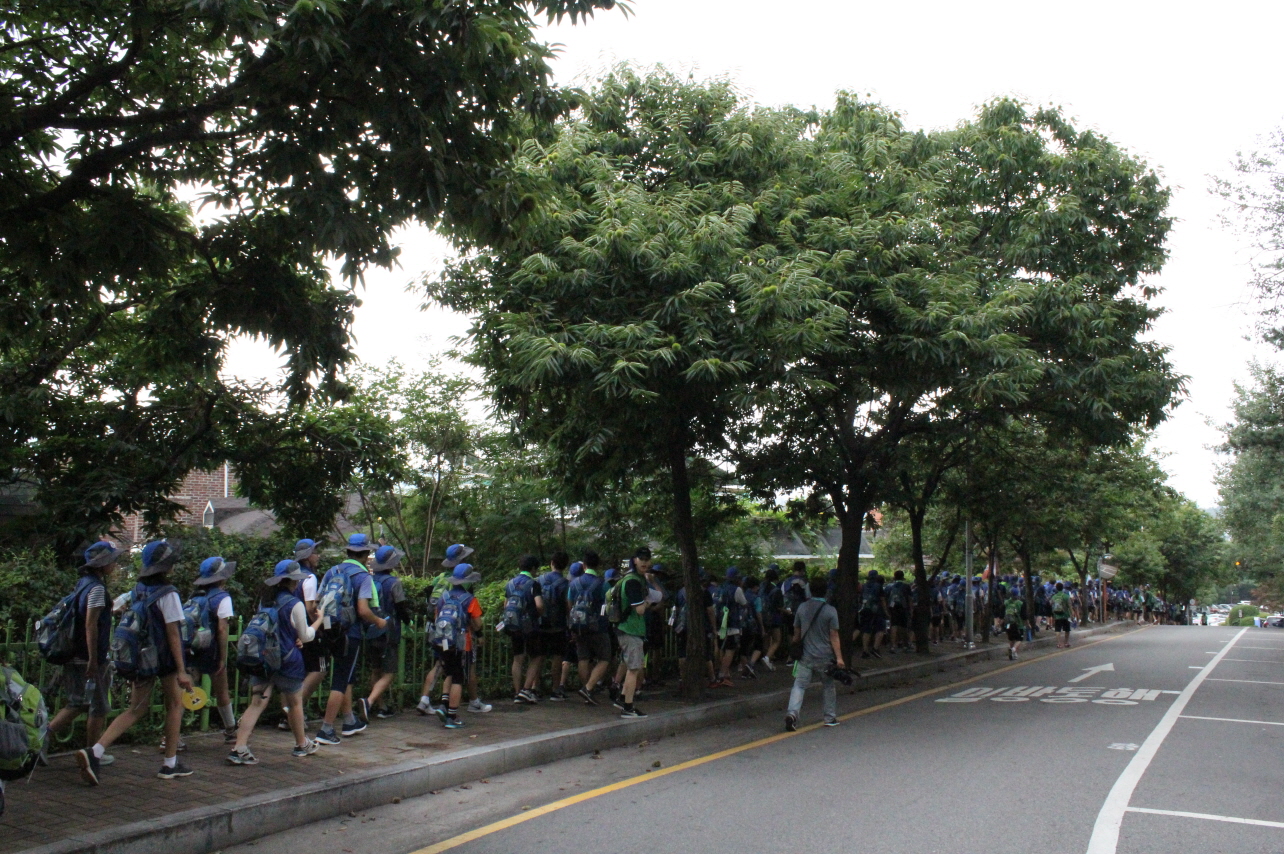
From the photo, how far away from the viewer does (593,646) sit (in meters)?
11.4

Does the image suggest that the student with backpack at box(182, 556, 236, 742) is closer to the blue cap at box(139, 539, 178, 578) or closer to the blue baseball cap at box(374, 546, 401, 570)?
the blue cap at box(139, 539, 178, 578)

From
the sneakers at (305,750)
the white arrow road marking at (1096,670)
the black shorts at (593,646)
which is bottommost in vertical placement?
the white arrow road marking at (1096,670)

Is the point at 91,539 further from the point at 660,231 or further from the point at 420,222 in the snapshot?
the point at 660,231

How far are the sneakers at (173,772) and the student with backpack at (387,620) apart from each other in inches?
81.6

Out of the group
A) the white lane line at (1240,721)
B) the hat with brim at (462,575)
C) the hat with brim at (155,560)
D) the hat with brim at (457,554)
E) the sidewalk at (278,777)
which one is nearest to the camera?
the sidewalk at (278,777)

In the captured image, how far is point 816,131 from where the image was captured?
1496 centimetres

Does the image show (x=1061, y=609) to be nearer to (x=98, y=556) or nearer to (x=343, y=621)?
(x=343, y=621)

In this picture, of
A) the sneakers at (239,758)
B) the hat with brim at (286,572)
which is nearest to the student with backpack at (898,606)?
the hat with brim at (286,572)

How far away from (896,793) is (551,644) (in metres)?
4.92

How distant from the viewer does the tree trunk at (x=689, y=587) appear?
11.7m

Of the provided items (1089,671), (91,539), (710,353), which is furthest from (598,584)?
(1089,671)

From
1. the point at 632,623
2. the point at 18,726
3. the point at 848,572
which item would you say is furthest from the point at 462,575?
the point at 848,572

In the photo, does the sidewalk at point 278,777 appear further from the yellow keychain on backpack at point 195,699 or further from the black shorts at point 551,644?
the black shorts at point 551,644

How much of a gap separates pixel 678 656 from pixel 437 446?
6.64m
